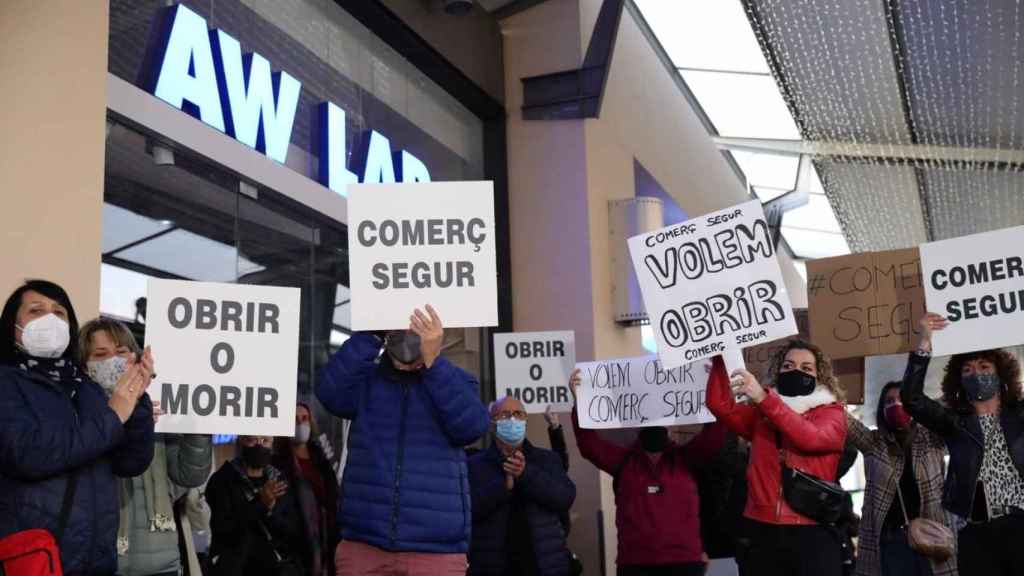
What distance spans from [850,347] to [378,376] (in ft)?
10.0

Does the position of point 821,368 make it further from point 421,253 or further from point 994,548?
point 421,253

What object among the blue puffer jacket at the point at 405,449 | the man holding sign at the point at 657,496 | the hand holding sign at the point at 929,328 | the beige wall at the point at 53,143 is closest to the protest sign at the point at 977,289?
the hand holding sign at the point at 929,328

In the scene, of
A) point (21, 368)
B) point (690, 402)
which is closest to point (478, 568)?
point (690, 402)

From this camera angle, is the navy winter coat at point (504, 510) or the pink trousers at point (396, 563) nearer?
the pink trousers at point (396, 563)

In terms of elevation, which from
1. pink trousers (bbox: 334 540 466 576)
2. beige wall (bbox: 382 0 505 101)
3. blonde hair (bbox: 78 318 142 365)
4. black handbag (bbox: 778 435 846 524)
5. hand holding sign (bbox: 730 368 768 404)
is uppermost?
beige wall (bbox: 382 0 505 101)

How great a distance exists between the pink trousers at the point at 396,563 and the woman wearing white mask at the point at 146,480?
85 cm

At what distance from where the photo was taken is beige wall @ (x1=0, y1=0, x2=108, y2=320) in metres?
5.28

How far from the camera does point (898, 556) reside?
20.8 feet

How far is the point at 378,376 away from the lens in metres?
4.95

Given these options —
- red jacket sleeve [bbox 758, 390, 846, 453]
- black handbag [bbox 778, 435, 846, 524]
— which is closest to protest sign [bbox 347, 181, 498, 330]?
red jacket sleeve [bbox 758, 390, 846, 453]

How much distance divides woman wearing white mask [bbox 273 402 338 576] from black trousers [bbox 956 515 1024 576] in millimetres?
2964

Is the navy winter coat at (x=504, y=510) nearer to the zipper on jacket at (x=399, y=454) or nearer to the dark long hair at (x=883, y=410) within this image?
the dark long hair at (x=883, y=410)

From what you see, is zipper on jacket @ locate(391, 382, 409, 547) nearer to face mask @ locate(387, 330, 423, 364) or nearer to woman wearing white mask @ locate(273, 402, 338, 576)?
face mask @ locate(387, 330, 423, 364)

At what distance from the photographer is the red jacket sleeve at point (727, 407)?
569 cm
